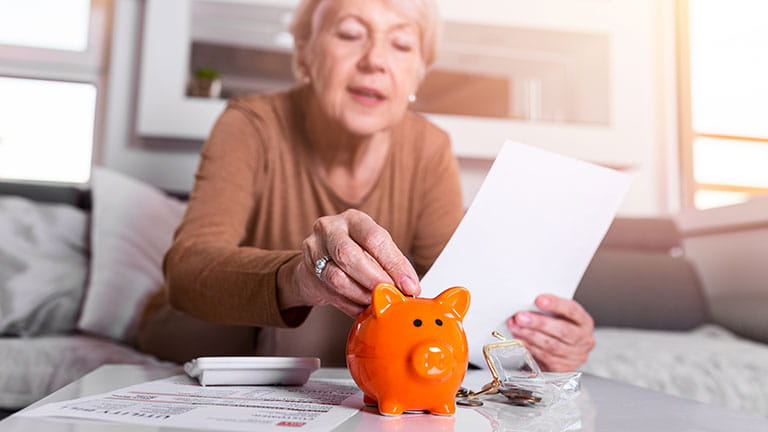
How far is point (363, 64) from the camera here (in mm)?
1035

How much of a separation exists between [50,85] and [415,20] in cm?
140

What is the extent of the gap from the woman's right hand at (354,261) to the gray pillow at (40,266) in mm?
1025

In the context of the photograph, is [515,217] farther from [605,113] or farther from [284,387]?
[605,113]

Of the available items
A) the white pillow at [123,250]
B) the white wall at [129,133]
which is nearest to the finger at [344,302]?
the white pillow at [123,250]

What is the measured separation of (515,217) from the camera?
639 millimetres

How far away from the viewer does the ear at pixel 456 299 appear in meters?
0.50

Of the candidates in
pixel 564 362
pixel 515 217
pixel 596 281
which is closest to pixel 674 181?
pixel 596 281

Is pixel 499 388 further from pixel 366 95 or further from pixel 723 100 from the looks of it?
pixel 723 100

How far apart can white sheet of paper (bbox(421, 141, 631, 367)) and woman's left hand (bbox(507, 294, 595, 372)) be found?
15 millimetres

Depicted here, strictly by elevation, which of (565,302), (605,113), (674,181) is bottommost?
(565,302)

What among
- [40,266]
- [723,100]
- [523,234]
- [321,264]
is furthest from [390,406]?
[723,100]

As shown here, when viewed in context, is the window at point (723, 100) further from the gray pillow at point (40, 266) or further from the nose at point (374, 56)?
the gray pillow at point (40, 266)

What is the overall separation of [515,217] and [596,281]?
3.83ft

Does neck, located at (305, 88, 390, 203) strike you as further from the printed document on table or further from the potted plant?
the potted plant
